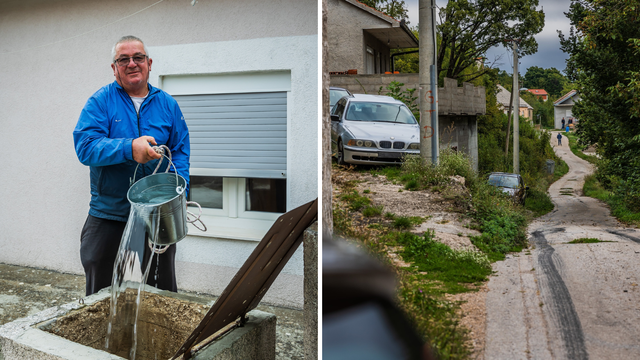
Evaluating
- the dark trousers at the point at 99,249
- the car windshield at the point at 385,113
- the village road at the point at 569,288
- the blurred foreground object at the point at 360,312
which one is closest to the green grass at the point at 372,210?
the blurred foreground object at the point at 360,312

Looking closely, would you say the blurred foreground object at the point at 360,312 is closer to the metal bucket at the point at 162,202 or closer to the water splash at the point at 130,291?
the metal bucket at the point at 162,202

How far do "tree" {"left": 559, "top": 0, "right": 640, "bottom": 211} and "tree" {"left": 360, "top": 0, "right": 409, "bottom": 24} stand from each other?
0.44 meters

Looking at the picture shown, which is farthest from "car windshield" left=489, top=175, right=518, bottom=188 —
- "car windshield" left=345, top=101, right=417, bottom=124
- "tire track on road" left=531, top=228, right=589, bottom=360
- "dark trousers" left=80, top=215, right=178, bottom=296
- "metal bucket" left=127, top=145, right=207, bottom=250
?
"dark trousers" left=80, top=215, right=178, bottom=296

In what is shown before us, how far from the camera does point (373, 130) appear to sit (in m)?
1.43

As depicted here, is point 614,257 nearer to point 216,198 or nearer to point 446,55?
point 446,55

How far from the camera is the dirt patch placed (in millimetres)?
1777

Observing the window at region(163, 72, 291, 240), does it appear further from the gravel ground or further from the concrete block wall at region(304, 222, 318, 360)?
the concrete block wall at region(304, 222, 318, 360)

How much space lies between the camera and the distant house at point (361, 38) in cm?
140

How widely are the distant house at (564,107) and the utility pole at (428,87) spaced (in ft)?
1.03

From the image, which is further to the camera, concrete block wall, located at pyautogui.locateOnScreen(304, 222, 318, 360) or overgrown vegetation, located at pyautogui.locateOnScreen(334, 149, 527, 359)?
concrete block wall, located at pyautogui.locateOnScreen(304, 222, 318, 360)

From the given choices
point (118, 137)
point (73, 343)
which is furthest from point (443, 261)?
point (118, 137)

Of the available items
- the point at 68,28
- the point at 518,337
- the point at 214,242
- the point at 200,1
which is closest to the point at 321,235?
the point at 518,337

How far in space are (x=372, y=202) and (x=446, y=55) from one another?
49 cm

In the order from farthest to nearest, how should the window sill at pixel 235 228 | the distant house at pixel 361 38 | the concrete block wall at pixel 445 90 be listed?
the window sill at pixel 235 228, the distant house at pixel 361 38, the concrete block wall at pixel 445 90
